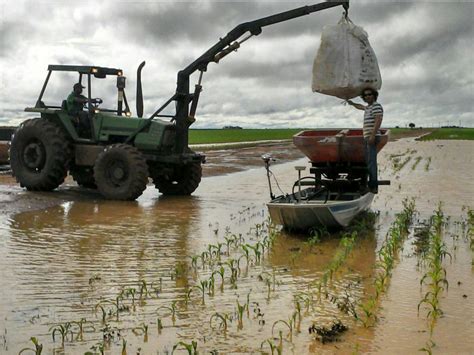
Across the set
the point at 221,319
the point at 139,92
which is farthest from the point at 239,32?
the point at 221,319

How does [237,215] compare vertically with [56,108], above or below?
below

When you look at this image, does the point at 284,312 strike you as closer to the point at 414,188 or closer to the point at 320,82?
the point at 320,82

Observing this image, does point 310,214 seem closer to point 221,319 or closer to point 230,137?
point 221,319

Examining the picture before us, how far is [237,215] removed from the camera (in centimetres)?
993

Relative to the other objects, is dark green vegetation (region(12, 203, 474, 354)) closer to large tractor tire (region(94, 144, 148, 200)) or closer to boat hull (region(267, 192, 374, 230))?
boat hull (region(267, 192, 374, 230))

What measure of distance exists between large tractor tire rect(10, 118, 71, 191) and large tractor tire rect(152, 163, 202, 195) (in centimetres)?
194

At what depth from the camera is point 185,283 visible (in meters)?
5.47

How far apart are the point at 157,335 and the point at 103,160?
24.5ft

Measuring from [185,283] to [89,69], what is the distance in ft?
24.5

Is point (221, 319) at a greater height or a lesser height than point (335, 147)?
lesser

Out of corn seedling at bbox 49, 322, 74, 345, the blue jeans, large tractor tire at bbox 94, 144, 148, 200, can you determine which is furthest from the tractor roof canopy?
corn seedling at bbox 49, 322, 74, 345

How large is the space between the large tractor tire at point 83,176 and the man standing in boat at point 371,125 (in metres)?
6.09

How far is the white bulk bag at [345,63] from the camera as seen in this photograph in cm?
885

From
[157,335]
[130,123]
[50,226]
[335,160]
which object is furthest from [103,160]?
[157,335]
